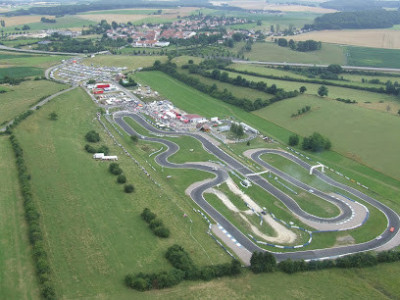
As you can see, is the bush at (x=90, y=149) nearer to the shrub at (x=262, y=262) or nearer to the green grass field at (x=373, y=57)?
the shrub at (x=262, y=262)

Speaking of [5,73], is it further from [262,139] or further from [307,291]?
[307,291]

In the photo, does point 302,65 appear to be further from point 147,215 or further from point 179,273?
point 179,273

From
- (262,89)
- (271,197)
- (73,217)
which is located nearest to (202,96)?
(262,89)

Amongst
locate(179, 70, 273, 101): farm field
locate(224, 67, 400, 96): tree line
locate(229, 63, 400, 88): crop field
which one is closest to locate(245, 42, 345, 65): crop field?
locate(229, 63, 400, 88): crop field

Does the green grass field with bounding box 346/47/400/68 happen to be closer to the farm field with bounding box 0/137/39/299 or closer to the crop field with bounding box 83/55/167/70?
the crop field with bounding box 83/55/167/70

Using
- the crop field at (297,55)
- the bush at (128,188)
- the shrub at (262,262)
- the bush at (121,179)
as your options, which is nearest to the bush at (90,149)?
the bush at (121,179)
